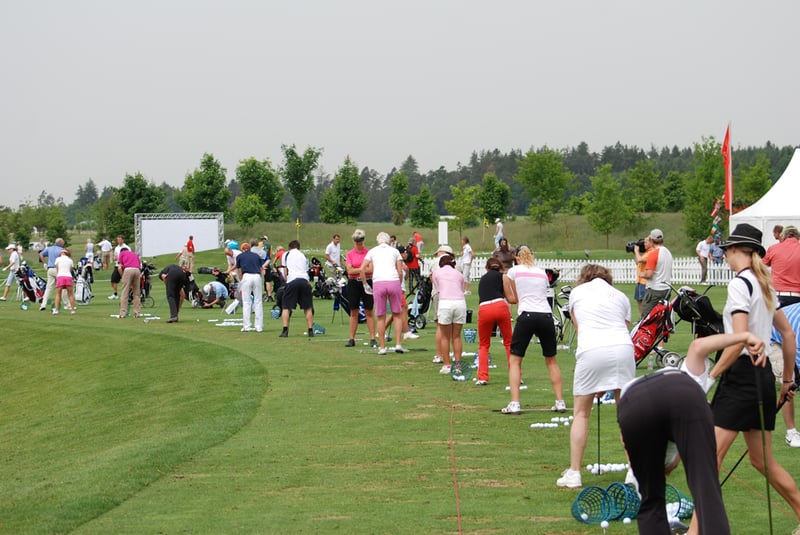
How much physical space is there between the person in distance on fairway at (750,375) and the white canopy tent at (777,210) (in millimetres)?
28903

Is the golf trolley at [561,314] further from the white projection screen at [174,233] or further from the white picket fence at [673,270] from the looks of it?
the white projection screen at [174,233]

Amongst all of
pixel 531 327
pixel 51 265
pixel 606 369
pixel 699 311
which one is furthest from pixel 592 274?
pixel 51 265

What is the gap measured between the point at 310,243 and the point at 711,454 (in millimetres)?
79146

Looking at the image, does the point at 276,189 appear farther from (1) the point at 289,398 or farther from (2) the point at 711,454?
(2) the point at 711,454

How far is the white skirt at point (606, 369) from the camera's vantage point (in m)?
8.26

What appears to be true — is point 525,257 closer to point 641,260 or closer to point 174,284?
point 641,260

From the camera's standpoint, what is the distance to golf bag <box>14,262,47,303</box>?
34.2 meters

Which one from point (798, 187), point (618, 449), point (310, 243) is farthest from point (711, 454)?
point (310, 243)

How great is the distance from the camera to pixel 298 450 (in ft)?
34.6

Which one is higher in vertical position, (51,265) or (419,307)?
(51,265)

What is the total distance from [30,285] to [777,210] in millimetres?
25795

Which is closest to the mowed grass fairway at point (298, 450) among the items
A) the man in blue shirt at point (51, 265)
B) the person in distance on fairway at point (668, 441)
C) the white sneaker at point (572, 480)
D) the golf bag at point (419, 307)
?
the white sneaker at point (572, 480)

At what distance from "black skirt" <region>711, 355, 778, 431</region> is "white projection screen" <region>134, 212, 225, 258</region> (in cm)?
6416

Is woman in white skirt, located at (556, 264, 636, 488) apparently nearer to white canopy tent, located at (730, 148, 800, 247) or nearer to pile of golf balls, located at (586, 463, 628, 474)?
pile of golf balls, located at (586, 463, 628, 474)
